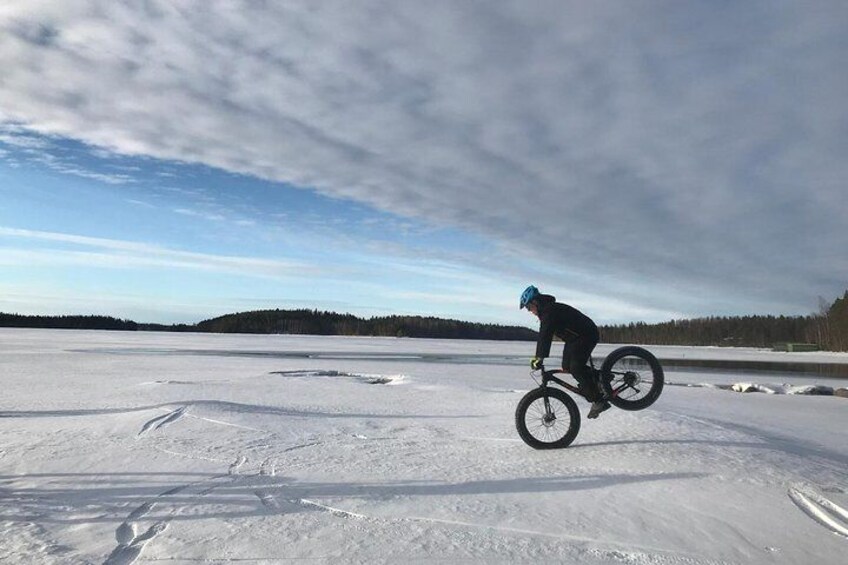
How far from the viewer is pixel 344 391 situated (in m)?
14.3

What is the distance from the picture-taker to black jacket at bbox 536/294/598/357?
7.35 metres

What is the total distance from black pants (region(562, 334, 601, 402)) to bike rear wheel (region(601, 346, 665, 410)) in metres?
0.19

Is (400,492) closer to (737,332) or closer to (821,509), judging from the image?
(821,509)

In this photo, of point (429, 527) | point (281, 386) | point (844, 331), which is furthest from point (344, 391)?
point (844, 331)

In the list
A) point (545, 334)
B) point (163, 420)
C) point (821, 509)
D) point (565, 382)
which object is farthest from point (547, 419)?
point (163, 420)

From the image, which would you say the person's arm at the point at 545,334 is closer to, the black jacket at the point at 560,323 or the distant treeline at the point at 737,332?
the black jacket at the point at 560,323

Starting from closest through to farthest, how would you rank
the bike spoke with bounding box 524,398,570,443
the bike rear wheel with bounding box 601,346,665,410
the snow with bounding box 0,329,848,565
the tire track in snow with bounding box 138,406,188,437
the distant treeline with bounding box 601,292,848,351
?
the snow with bounding box 0,329,848,565, the bike spoke with bounding box 524,398,570,443, the bike rear wheel with bounding box 601,346,665,410, the tire track in snow with bounding box 138,406,188,437, the distant treeline with bounding box 601,292,848,351

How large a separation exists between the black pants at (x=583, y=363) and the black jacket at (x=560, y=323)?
0.20ft

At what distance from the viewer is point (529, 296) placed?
7504mm

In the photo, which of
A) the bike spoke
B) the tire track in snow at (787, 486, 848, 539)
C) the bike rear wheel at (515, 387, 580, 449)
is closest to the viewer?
the tire track in snow at (787, 486, 848, 539)

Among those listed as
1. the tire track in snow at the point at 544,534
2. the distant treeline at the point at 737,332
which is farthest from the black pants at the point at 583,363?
the distant treeline at the point at 737,332

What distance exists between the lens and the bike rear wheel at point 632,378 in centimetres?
755

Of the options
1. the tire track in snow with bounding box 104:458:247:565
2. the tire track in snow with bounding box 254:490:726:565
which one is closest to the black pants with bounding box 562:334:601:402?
the tire track in snow with bounding box 254:490:726:565

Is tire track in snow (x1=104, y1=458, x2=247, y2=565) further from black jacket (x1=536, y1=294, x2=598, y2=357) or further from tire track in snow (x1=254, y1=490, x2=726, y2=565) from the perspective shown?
black jacket (x1=536, y1=294, x2=598, y2=357)
